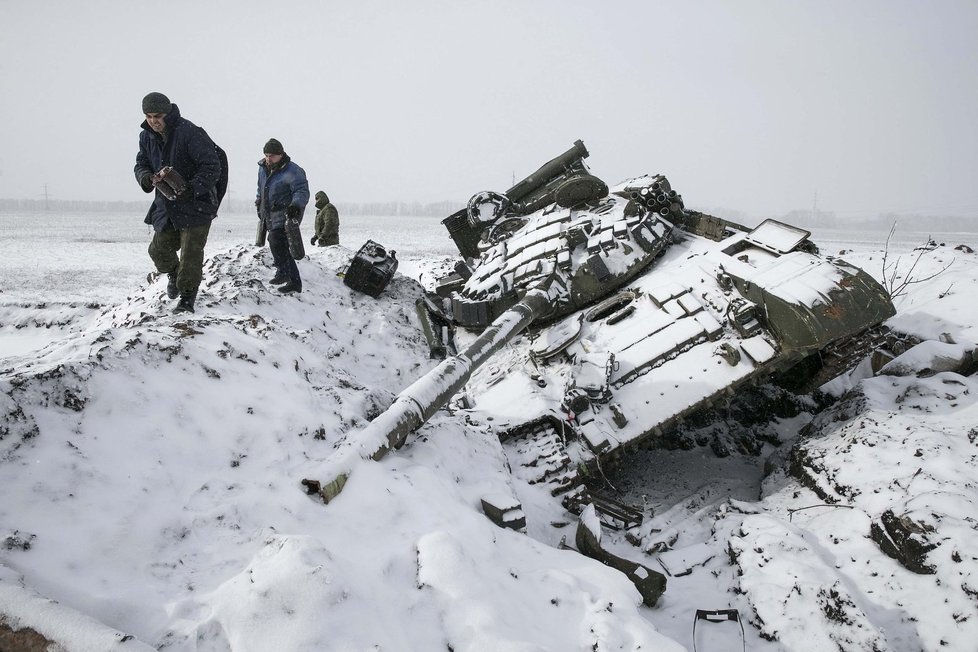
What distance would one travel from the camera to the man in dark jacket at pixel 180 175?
467 cm

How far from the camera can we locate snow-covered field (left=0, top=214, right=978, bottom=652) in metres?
2.27

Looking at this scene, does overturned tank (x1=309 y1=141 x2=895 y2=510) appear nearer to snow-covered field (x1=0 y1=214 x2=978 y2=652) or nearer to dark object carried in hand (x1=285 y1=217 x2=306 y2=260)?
snow-covered field (x1=0 y1=214 x2=978 y2=652)

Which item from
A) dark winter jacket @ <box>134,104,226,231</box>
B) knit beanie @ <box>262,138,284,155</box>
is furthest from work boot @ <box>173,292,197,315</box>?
knit beanie @ <box>262,138,284,155</box>

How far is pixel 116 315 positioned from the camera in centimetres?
666

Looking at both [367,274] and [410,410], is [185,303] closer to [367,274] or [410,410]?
[410,410]

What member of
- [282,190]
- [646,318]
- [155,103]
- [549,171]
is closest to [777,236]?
[646,318]

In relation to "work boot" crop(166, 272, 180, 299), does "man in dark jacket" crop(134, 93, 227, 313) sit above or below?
above

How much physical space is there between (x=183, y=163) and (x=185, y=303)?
53.9 inches

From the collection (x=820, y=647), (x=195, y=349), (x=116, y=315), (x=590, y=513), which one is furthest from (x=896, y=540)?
(x=116, y=315)

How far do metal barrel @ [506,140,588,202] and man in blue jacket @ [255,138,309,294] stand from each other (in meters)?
3.81

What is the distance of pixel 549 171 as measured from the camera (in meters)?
9.73

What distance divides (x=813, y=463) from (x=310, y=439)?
4.56 metres

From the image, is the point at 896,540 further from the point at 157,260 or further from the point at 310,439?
the point at 157,260

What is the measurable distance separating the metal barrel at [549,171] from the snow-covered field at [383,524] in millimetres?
5241
